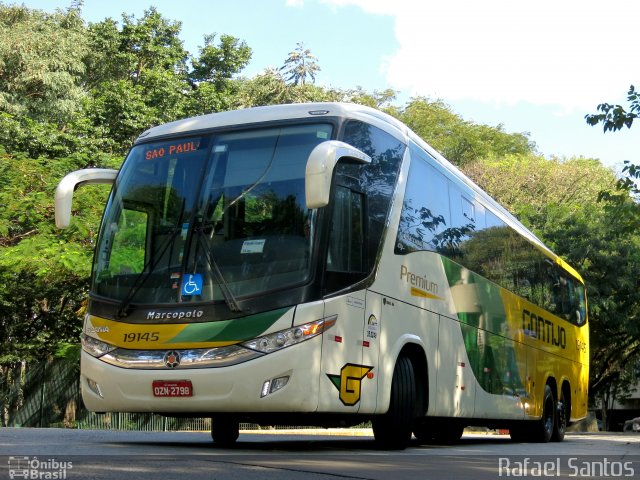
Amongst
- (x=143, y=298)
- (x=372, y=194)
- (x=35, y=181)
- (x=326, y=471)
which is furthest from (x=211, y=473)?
(x=35, y=181)

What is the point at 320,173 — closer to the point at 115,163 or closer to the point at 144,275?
the point at 144,275

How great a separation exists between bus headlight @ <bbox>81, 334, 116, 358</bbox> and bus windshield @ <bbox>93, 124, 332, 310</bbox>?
0.47m

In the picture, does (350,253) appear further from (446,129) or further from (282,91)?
(446,129)

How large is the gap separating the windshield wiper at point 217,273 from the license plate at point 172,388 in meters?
0.83

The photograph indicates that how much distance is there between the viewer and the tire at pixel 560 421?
18.6 metres

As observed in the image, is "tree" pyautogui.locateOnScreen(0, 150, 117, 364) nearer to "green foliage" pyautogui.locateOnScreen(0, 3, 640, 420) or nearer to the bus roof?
"green foliage" pyautogui.locateOnScreen(0, 3, 640, 420)

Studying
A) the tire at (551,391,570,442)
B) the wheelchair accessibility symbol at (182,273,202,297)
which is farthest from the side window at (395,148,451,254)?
the tire at (551,391,570,442)

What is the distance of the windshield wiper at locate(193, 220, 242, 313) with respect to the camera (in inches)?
371

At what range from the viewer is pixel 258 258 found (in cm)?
962

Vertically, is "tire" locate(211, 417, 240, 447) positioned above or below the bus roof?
below

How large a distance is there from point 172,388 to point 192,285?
1019 millimetres

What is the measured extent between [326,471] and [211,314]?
8.57ft

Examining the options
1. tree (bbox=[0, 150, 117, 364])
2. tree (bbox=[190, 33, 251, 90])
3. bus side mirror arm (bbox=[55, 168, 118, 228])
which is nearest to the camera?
bus side mirror arm (bbox=[55, 168, 118, 228])

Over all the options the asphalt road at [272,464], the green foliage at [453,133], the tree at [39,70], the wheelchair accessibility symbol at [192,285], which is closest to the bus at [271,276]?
the wheelchair accessibility symbol at [192,285]
